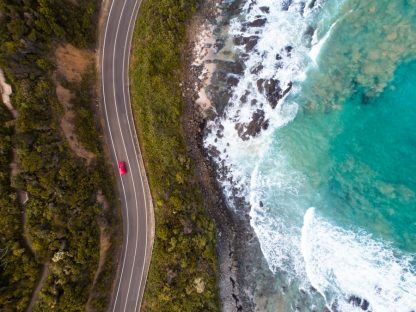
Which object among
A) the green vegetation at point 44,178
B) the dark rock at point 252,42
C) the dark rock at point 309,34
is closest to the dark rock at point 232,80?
the dark rock at point 252,42

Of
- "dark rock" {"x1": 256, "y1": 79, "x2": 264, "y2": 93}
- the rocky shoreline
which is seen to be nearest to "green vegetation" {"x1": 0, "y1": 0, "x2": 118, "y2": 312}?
the rocky shoreline

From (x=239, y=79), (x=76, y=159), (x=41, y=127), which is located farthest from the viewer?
(x=239, y=79)

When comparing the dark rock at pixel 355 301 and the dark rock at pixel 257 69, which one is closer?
the dark rock at pixel 355 301

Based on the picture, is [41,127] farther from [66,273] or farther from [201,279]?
[201,279]

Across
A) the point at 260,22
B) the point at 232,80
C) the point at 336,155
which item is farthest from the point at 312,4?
the point at 336,155

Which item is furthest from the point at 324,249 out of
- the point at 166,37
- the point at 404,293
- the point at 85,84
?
the point at 85,84

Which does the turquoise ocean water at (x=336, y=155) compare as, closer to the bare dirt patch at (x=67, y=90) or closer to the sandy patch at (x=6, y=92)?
the bare dirt patch at (x=67, y=90)
